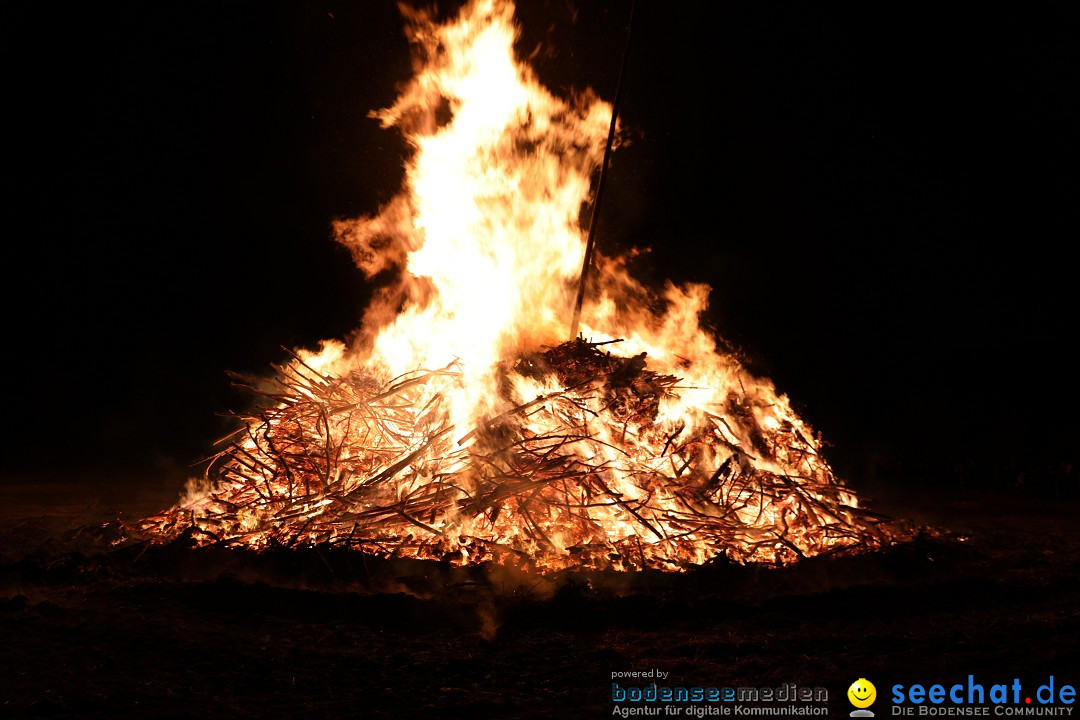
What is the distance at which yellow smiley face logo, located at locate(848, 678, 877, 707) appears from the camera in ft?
13.6

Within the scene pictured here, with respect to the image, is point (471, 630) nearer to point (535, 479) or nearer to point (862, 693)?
point (535, 479)

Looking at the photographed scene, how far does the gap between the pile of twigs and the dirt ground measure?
484 millimetres

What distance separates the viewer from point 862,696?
4199 mm

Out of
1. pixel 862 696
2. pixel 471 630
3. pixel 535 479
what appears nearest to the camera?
pixel 862 696

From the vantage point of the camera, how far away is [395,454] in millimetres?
8023

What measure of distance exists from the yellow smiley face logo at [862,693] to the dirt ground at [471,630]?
0.20ft

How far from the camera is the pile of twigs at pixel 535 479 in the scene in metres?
6.94

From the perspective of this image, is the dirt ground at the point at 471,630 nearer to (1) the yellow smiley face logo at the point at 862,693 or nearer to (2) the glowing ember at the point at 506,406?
(1) the yellow smiley face logo at the point at 862,693

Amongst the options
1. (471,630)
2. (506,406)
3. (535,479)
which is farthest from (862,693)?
(506,406)

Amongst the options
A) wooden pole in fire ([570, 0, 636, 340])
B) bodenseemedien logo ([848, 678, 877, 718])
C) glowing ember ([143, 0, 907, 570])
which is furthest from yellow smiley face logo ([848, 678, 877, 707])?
wooden pole in fire ([570, 0, 636, 340])

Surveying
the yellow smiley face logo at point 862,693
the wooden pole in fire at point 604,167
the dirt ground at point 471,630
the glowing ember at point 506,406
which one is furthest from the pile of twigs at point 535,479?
the yellow smiley face logo at point 862,693

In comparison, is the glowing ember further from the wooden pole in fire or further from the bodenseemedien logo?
the bodenseemedien logo

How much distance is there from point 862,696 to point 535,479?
3.76m

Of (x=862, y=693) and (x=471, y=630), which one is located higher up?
(x=471, y=630)
